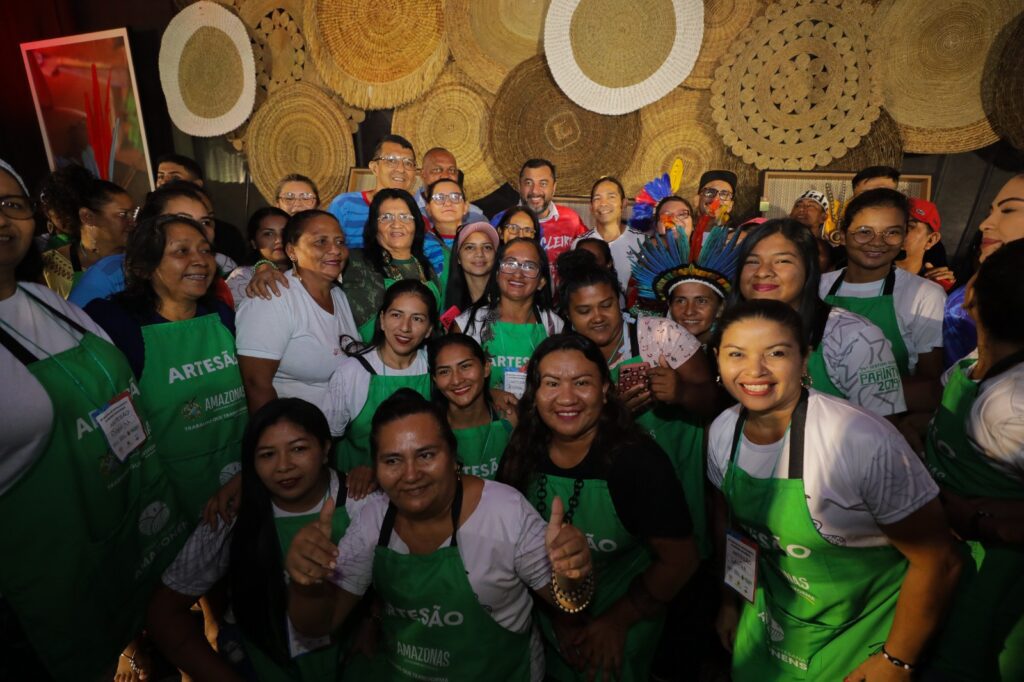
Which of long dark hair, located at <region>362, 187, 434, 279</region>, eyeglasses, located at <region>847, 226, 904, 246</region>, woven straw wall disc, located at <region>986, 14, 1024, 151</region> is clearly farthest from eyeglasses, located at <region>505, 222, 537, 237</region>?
woven straw wall disc, located at <region>986, 14, 1024, 151</region>

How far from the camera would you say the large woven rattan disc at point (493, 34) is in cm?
523

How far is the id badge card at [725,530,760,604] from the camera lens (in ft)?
5.69

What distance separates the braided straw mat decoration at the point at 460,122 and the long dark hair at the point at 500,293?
9.65ft

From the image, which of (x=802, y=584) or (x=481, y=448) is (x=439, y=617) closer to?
(x=481, y=448)

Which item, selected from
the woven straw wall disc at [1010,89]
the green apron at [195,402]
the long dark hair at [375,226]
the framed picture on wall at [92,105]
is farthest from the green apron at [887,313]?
the framed picture on wall at [92,105]

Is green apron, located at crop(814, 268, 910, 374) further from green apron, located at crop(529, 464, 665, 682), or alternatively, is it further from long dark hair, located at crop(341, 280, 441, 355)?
long dark hair, located at crop(341, 280, 441, 355)

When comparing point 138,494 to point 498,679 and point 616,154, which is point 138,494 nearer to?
point 498,679

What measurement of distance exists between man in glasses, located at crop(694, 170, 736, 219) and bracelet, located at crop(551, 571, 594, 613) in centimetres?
361

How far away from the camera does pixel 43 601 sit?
4.95 ft

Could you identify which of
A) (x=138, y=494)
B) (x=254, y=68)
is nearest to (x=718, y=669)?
(x=138, y=494)

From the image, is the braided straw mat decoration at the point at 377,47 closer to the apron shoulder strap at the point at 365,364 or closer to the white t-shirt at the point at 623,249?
the white t-shirt at the point at 623,249

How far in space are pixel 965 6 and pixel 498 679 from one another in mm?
5884

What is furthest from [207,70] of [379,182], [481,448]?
[481,448]

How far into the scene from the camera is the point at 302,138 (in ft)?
20.4
